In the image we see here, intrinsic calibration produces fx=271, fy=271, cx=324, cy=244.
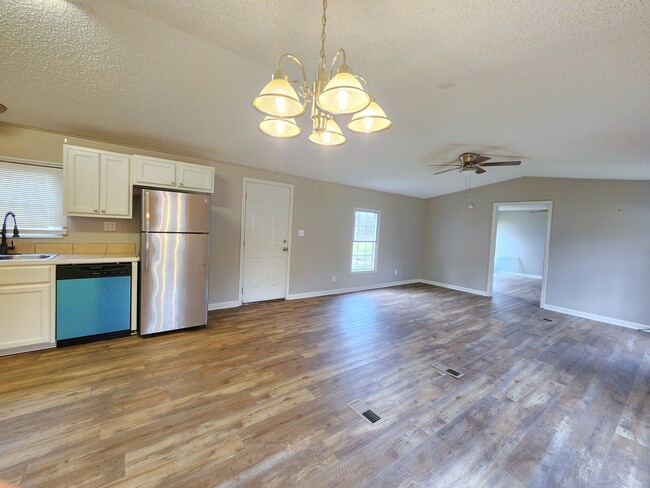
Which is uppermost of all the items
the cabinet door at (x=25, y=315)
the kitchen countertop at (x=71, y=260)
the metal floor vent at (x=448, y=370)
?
the kitchen countertop at (x=71, y=260)

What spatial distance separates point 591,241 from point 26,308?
25.8ft

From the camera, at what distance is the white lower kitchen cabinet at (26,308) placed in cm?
247

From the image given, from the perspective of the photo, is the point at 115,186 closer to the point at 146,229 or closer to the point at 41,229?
the point at 146,229

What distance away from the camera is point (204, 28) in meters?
1.87

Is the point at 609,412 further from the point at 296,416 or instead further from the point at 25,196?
the point at 25,196

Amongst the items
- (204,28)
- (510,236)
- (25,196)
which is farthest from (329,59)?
(510,236)

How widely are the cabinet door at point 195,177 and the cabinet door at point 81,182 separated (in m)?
0.81

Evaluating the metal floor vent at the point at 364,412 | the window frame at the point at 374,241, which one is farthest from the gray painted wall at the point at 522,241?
the metal floor vent at the point at 364,412

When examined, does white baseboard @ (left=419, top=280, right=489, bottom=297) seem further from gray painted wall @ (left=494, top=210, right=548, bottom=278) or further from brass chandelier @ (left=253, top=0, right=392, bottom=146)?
brass chandelier @ (left=253, top=0, right=392, bottom=146)

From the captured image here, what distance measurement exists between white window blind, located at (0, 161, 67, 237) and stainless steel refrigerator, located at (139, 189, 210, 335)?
102 centimetres

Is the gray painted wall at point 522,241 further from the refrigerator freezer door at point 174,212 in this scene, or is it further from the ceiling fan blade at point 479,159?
the refrigerator freezer door at point 174,212

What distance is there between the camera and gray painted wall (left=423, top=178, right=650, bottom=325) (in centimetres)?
437

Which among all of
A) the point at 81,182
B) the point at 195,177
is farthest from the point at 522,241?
the point at 81,182

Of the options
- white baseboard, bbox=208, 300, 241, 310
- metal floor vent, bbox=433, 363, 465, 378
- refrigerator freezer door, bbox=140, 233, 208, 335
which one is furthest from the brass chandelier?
white baseboard, bbox=208, 300, 241, 310
